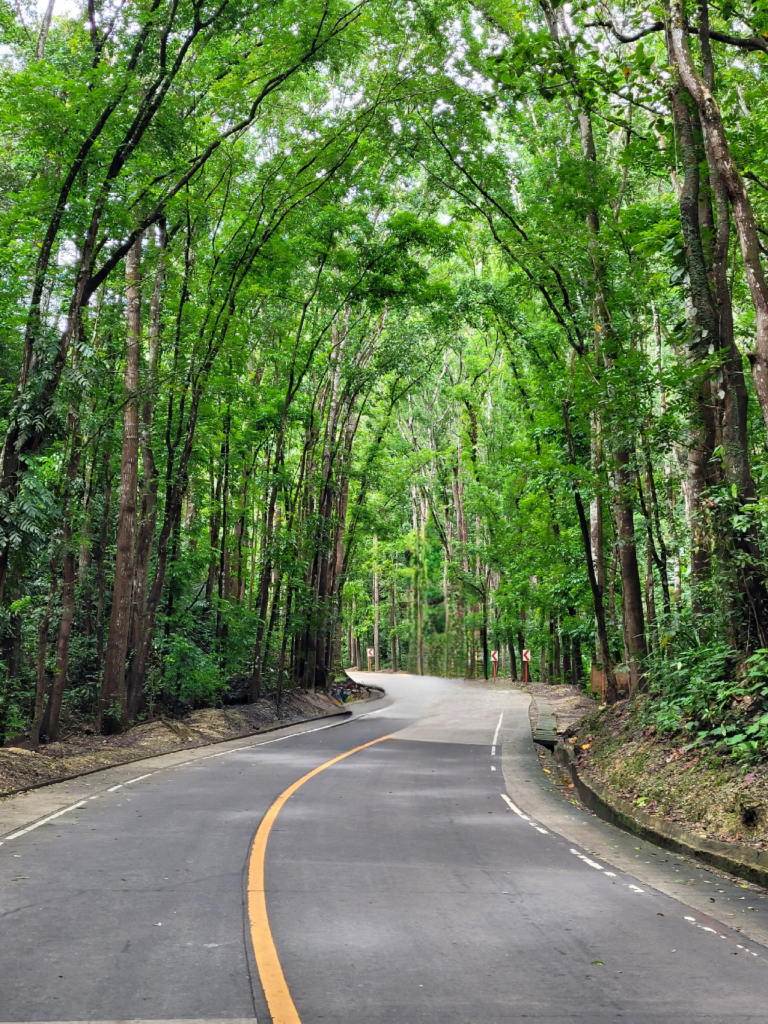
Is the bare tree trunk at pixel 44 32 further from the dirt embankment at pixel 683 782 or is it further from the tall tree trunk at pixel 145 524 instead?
the dirt embankment at pixel 683 782

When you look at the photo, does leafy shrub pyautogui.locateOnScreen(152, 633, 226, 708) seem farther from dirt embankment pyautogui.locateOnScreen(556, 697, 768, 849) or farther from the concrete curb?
the concrete curb

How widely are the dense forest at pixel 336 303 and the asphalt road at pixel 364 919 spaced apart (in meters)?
3.51

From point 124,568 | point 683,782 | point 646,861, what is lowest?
point 646,861

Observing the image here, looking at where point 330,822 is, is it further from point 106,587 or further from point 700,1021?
point 106,587

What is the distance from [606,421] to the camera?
592 inches

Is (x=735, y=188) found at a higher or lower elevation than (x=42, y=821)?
higher

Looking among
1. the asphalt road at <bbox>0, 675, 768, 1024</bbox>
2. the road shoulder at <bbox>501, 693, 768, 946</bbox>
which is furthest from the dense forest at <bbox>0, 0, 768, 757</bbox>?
the asphalt road at <bbox>0, 675, 768, 1024</bbox>

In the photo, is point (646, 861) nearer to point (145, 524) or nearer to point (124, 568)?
point (124, 568)

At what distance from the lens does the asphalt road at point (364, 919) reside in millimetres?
4477

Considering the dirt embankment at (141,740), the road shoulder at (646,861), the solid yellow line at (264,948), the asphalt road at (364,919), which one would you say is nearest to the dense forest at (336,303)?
the dirt embankment at (141,740)

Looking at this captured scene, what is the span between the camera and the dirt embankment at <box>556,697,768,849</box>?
338 inches

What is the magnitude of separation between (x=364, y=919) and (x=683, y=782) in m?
5.80

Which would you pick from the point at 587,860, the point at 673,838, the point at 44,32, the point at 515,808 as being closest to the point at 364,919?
the point at 587,860

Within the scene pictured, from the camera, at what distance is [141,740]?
18797 mm
